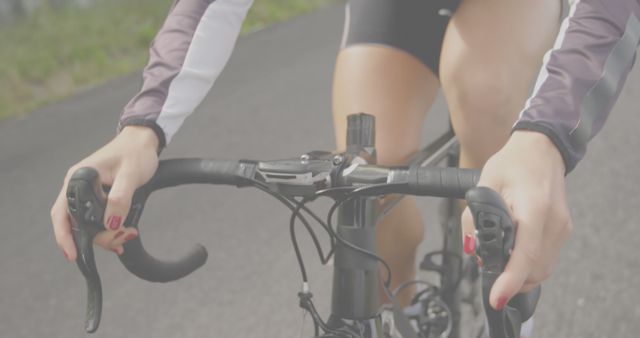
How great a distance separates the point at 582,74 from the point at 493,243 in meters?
0.38

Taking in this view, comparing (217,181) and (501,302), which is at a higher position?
(217,181)

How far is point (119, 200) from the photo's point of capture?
53.6 inches

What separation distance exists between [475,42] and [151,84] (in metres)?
0.79

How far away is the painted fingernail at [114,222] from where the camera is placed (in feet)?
4.47

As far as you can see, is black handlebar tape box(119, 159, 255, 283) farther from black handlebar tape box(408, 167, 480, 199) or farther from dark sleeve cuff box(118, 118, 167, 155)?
black handlebar tape box(408, 167, 480, 199)

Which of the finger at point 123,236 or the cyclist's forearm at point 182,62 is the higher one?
the cyclist's forearm at point 182,62

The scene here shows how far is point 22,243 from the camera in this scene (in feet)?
14.1

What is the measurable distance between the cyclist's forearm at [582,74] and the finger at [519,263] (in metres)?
0.18


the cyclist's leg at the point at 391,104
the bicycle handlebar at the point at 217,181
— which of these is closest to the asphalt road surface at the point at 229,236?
the cyclist's leg at the point at 391,104

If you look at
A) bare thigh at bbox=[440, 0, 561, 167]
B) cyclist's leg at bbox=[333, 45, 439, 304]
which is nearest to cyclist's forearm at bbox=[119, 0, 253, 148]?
cyclist's leg at bbox=[333, 45, 439, 304]

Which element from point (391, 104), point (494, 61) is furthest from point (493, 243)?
point (391, 104)

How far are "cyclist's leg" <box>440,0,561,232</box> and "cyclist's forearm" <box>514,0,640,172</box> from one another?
1.59 ft

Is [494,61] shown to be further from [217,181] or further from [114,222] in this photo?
[114,222]

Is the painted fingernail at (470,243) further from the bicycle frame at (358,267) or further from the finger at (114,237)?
the finger at (114,237)
